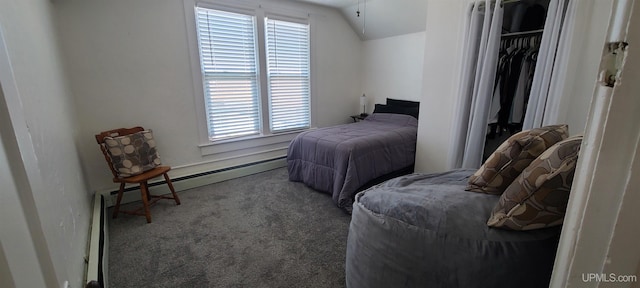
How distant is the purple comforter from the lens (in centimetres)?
259

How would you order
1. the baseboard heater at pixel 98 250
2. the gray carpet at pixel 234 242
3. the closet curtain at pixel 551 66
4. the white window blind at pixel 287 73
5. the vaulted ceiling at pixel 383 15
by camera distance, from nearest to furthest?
the baseboard heater at pixel 98 250
the gray carpet at pixel 234 242
the closet curtain at pixel 551 66
the vaulted ceiling at pixel 383 15
the white window blind at pixel 287 73

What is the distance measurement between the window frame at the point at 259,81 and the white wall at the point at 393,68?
1.12 meters

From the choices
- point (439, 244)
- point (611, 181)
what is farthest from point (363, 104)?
point (611, 181)

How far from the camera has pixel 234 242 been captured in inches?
83.4

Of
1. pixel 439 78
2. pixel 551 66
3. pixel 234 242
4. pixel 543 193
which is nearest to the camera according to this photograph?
pixel 543 193

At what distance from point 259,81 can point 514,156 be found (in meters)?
3.05

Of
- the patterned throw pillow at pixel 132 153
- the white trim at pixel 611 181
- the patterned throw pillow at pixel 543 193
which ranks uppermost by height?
the white trim at pixel 611 181

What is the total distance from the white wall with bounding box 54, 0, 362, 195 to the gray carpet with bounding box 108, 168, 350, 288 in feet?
1.83

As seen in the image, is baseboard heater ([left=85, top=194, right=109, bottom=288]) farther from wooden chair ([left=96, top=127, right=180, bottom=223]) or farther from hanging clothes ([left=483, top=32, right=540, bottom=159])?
hanging clothes ([left=483, top=32, right=540, bottom=159])

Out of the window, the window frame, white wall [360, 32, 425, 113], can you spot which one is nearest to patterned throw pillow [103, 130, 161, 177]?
the window frame

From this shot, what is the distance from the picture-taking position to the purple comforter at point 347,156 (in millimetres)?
2588

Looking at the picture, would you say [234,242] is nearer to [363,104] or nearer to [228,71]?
[228,71]

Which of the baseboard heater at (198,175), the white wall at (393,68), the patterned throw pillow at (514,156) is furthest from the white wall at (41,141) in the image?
the white wall at (393,68)

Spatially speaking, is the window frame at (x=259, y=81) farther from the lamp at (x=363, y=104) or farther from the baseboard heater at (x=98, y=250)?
the baseboard heater at (x=98, y=250)
